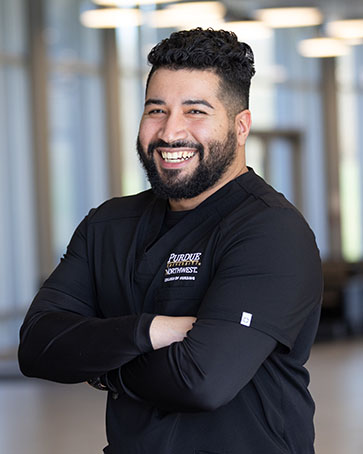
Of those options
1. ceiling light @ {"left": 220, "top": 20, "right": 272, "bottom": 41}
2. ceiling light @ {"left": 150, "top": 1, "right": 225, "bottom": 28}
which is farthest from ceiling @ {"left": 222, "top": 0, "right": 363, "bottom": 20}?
ceiling light @ {"left": 150, "top": 1, "right": 225, "bottom": 28}

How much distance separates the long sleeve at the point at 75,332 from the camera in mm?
1966

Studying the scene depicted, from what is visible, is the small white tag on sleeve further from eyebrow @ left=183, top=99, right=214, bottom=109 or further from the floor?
the floor

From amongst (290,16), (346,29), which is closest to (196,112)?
(290,16)

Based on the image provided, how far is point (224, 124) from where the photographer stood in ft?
7.05

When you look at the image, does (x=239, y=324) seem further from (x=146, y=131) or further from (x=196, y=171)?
(x=146, y=131)

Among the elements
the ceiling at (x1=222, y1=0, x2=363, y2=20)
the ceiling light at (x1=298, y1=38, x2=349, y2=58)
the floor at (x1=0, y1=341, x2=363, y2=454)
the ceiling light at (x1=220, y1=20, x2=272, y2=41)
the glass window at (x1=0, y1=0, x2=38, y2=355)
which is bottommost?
the floor at (x1=0, y1=341, x2=363, y2=454)

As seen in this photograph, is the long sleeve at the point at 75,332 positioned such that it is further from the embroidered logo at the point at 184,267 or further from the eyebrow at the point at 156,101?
the eyebrow at the point at 156,101

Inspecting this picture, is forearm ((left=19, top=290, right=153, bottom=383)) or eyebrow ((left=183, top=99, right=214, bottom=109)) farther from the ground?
eyebrow ((left=183, top=99, right=214, bottom=109))

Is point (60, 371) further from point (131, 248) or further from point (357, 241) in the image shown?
point (357, 241)

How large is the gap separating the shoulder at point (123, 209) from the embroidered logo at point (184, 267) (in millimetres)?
291

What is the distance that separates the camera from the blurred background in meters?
8.38

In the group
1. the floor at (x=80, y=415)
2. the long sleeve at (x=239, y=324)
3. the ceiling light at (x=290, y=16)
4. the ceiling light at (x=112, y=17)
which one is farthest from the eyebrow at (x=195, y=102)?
the ceiling light at (x=290, y=16)

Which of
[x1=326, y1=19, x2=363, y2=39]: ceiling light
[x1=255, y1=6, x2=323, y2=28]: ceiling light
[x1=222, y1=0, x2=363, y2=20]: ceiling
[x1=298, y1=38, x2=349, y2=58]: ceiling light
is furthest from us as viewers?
[x1=222, y1=0, x2=363, y2=20]: ceiling

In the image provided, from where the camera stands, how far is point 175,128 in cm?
211
